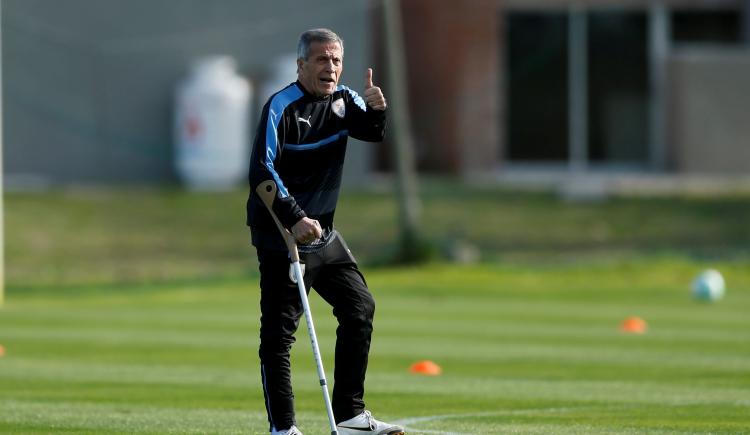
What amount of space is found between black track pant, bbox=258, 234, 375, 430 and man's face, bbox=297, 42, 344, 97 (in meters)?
0.83

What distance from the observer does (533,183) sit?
31.1m

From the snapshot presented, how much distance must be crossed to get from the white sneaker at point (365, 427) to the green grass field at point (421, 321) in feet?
2.15

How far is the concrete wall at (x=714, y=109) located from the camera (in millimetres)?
31016

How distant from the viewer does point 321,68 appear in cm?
798

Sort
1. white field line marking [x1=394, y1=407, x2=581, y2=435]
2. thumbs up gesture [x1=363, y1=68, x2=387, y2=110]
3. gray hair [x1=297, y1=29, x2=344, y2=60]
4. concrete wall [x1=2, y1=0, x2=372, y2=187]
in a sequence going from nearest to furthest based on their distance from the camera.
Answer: gray hair [x1=297, y1=29, x2=344, y2=60]
thumbs up gesture [x1=363, y1=68, x2=387, y2=110]
white field line marking [x1=394, y1=407, x2=581, y2=435]
concrete wall [x1=2, y1=0, x2=372, y2=187]

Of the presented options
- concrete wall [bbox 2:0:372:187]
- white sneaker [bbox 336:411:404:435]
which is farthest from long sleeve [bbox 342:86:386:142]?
concrete wall [bbox 2:0:372:187]

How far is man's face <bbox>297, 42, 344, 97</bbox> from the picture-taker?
796 cm

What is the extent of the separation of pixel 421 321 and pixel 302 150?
9.81 metres

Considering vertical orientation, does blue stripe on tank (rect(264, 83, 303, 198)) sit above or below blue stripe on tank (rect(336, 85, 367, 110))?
below

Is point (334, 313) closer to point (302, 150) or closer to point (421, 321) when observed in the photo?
point (302, 150)

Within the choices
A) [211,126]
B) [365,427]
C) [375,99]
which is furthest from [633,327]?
[211,126]

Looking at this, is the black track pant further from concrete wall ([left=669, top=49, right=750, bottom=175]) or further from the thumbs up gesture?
concrete wall ([left=669, top=49, right=750, bottom=175])

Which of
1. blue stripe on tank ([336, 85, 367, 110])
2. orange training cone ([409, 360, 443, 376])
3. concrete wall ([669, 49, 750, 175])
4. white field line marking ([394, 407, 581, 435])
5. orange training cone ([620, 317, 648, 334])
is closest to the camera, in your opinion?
blue stripe on tank ([336, 85, 367, 110])

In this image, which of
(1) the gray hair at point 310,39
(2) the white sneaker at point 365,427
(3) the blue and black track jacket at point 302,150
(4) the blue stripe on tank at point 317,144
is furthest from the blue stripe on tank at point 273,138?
(2) the white sneaker at point 365,427
